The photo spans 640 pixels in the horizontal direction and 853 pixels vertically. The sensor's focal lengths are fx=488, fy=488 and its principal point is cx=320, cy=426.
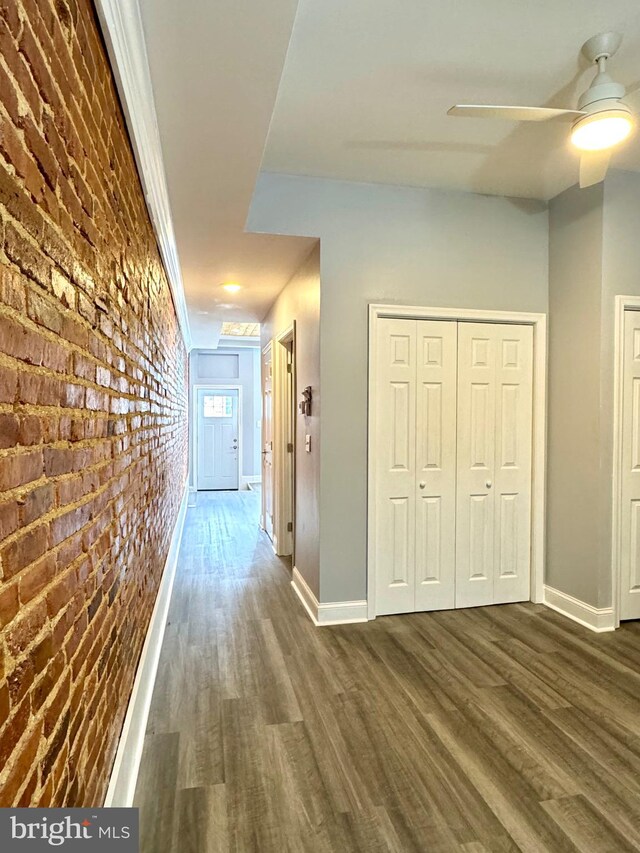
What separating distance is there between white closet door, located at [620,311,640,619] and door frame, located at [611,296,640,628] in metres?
0.04

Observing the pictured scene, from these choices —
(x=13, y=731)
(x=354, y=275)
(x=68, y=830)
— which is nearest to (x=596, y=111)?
(x=354, y=275)

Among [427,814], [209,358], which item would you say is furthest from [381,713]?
[209,358]

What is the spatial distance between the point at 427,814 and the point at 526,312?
292cm

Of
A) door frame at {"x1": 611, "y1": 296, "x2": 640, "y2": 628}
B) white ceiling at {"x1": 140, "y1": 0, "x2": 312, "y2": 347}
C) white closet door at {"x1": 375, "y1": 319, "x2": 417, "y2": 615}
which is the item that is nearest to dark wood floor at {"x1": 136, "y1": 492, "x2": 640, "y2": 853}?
white closet door at {"x1": 375, "y1": 319, "x2": 417, "y2": 615}

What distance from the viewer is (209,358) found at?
922 centimetres

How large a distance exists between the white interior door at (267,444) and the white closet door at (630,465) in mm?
3093

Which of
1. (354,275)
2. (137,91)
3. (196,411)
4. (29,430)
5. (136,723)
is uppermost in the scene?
(137,91)

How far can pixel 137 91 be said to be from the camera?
1615mm

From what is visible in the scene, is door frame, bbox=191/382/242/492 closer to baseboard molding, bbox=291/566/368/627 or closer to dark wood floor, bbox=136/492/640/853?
dark wood floor, bbox=136/492/640/853

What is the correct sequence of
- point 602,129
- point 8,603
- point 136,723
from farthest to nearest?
point 602,129 → point 136,723 → point 8,603

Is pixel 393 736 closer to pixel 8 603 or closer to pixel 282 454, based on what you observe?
pixel 8 603

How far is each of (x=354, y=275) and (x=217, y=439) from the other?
6.65 metres

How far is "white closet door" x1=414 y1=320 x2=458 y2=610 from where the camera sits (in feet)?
10.6

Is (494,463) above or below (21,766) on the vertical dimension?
above
